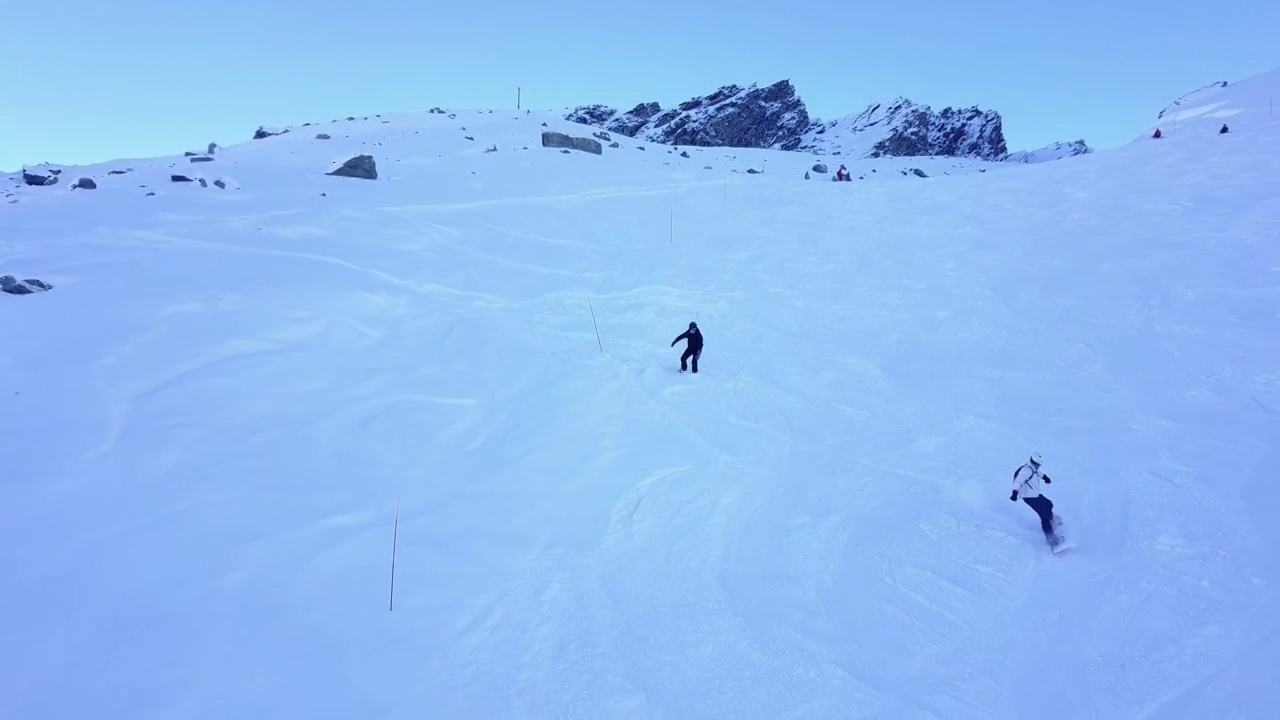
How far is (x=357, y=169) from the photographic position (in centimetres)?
2266

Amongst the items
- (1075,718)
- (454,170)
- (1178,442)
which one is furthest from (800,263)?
(454,170)

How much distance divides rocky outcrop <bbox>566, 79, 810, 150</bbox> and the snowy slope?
1669 inches

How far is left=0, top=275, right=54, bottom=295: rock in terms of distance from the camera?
9.86m

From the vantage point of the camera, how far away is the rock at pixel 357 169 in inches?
887

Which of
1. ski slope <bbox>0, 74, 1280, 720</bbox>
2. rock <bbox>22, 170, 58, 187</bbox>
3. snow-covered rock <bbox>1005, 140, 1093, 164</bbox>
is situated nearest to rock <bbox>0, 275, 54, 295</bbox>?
ski slope <bbox>0, 74, 1280, 720</bbox>

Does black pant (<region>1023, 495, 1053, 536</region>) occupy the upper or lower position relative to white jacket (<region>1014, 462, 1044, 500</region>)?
lower

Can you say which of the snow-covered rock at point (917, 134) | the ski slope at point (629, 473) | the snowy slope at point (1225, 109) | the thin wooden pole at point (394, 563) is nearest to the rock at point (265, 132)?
the ski slope at point (629, 473)

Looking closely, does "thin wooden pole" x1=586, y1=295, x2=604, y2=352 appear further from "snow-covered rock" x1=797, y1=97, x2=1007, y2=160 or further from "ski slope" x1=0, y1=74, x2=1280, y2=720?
"snow-covered rock" x1=797, y1=97, x2=1007, y2=160

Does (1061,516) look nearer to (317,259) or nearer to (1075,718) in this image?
(1075,718)

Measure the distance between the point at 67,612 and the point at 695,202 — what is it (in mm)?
21488

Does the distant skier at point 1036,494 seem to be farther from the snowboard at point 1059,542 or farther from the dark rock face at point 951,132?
the dark rock face at point 951,132

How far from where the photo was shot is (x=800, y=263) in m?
17.4

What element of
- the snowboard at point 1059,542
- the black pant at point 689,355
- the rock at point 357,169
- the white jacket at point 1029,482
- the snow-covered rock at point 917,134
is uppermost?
the snow-covered rock at point 917,134

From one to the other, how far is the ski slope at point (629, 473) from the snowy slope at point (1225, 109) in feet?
25.9
